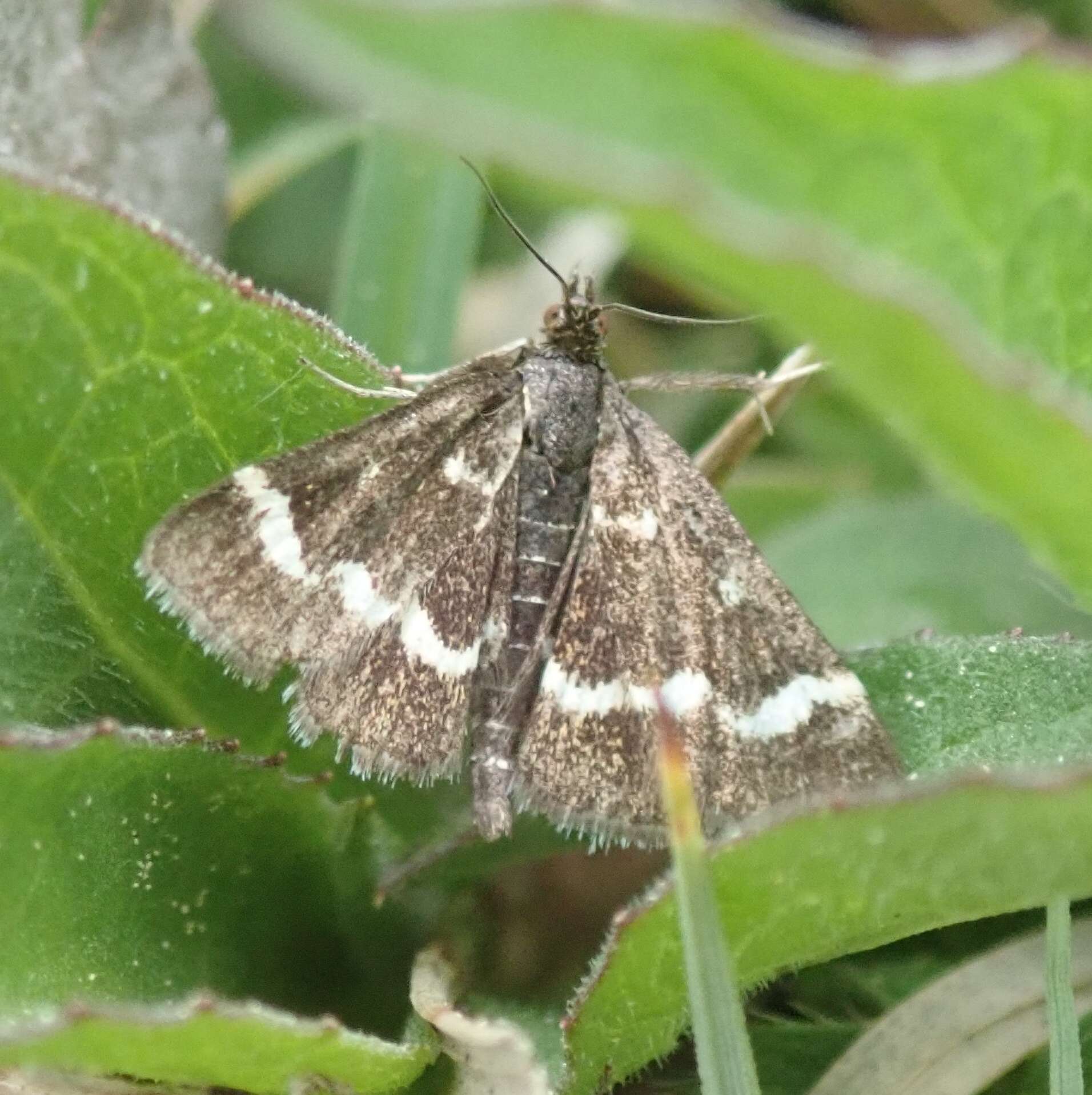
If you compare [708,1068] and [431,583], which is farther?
[431,583]

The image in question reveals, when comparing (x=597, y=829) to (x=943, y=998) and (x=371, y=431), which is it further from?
(x=371, y=431)

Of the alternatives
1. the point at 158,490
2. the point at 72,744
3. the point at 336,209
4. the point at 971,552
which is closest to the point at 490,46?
the point at 72,744

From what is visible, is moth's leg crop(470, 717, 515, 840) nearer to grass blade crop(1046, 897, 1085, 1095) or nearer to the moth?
the moth

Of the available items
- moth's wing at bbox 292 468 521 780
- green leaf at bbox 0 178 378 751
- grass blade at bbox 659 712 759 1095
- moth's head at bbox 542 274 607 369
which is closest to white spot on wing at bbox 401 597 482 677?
moth's wing at bbox 292 468 521 780

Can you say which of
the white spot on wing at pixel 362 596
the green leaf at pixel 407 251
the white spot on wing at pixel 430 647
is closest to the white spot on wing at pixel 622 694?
the white spot on wing at pixel 430 647

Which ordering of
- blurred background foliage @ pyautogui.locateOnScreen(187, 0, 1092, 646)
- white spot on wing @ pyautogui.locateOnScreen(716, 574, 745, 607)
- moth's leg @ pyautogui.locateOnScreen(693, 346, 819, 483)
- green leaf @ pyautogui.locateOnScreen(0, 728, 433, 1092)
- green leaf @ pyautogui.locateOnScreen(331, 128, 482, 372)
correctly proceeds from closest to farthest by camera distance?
green leaf @ pyautogui.locateOnScreen(0, 728, 433, 1092) < white spot on wing @ pyautogui.locateOnScreen(716, 574, 745, 607) < moth's leg @ pyautogui.locateOnScreen(693, 346, 819, 483) < blurred background foliage @ pyautogui.locateOnScreen(187, 0, 1092, 646) < green leaf @ pyautogui.locateOnScreen(331, 128, 482, 372)

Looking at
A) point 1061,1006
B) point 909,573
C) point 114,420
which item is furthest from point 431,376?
point 1061,1006
